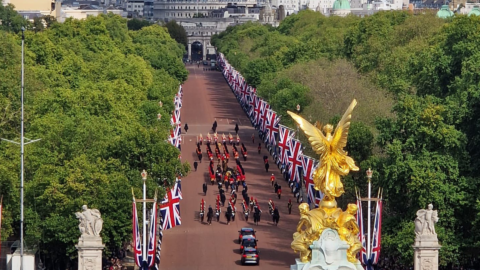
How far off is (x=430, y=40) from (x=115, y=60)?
28.1 meters

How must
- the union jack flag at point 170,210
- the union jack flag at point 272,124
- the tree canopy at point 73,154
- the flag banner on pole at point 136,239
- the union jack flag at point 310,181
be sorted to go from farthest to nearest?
the union jack flag at point 272,124, the union jack flag at point 310,181, the union jack flag at point 170,210, the tree canopy at point 73,154, the flag banner on pole at point 136,239

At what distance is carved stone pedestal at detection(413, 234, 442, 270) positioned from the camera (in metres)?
65.5

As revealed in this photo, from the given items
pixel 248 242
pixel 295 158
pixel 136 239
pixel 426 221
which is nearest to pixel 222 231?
pixel 295 158

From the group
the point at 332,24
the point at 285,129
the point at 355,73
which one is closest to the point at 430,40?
the point at 355,73

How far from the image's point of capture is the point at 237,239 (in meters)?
83.5

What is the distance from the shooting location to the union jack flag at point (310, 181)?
7597 cm

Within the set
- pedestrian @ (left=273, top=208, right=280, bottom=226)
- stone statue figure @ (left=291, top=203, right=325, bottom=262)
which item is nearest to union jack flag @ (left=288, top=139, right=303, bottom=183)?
pedestrian @ (left=273, top=208, right=280, bottom=226)

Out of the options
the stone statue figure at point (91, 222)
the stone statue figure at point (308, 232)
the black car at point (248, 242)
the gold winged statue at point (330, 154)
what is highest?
the gold winged statue at point (330, 154)

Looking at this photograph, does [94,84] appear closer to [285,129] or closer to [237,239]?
Result: [285,129]

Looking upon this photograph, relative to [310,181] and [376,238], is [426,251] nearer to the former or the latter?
[376,238]

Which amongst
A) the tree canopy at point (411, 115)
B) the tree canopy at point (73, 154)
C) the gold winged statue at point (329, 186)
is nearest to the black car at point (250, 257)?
the tree canopy at point (73, 154)

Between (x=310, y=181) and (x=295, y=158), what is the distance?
1093 centimetres

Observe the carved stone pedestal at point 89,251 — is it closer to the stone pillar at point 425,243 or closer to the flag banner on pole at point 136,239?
the flag banner on pole at point 136,239

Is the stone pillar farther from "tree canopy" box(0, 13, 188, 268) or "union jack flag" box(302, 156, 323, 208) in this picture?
"tree canopy" box(0, 13, 188, 268)
